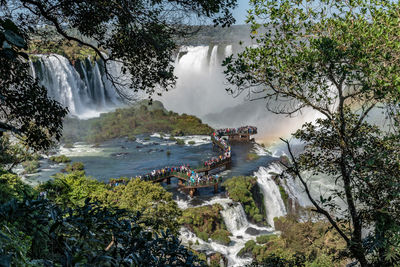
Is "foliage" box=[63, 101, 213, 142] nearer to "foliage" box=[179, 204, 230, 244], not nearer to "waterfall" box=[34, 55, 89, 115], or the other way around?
"waterfall" box=[34, 55, 89, 115]

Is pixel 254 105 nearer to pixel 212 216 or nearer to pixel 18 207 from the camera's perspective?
pixel 212 216

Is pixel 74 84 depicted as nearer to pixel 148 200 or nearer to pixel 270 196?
pixel 270 196

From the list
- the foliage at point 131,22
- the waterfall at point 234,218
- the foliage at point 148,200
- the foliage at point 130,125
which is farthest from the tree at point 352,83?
the foliage at point 130,125

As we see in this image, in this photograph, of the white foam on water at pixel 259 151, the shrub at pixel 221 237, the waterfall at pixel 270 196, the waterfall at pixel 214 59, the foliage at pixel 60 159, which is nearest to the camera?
the shrub at pixel 221 237

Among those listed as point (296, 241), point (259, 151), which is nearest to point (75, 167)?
point (259, 151)

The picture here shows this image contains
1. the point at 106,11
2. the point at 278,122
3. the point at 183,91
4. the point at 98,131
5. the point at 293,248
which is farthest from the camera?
the point at 183,91

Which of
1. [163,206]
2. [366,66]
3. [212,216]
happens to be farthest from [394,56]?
[212,216]

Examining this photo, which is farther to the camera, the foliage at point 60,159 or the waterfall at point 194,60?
the waterfall at point 194,60

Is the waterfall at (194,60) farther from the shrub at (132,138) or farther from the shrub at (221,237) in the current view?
the shrub at (221,237)
